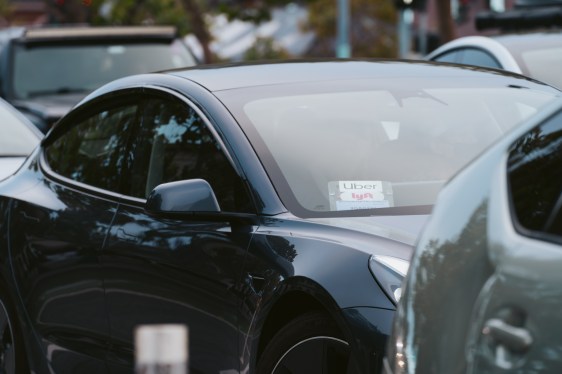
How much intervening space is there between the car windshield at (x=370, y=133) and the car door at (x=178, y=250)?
18 cm

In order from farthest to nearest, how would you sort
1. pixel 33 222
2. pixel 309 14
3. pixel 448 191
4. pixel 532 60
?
pixel 309 14 → pixel 532 60 → pixel 33 222 → pixel 448 191

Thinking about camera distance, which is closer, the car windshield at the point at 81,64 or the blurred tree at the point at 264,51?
the car windshield at the point at 81,64

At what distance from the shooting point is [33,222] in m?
6.75

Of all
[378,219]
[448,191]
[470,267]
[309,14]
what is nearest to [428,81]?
[378,219]

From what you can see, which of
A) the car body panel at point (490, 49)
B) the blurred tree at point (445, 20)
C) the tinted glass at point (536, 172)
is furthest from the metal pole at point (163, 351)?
the blurred tree at point (445, 20)

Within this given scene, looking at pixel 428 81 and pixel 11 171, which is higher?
pixel 428 81

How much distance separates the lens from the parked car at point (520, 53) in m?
9.24

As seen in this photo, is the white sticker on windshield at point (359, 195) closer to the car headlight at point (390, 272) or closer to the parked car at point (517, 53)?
the car headlight at point (390, 272)

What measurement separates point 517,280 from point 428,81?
338cm

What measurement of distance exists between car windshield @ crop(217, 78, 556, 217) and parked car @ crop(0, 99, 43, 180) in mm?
3043

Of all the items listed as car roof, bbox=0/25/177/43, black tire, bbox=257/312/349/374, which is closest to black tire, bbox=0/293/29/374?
black tire, bbox=257/312/349/374

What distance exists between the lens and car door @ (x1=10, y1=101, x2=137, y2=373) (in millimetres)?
6145

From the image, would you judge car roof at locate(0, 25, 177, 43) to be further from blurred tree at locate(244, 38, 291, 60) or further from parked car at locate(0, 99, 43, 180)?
blurred tree at locate(244, 38, 291, 60)

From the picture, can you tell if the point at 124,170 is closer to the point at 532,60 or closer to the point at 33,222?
the point at 33,222
